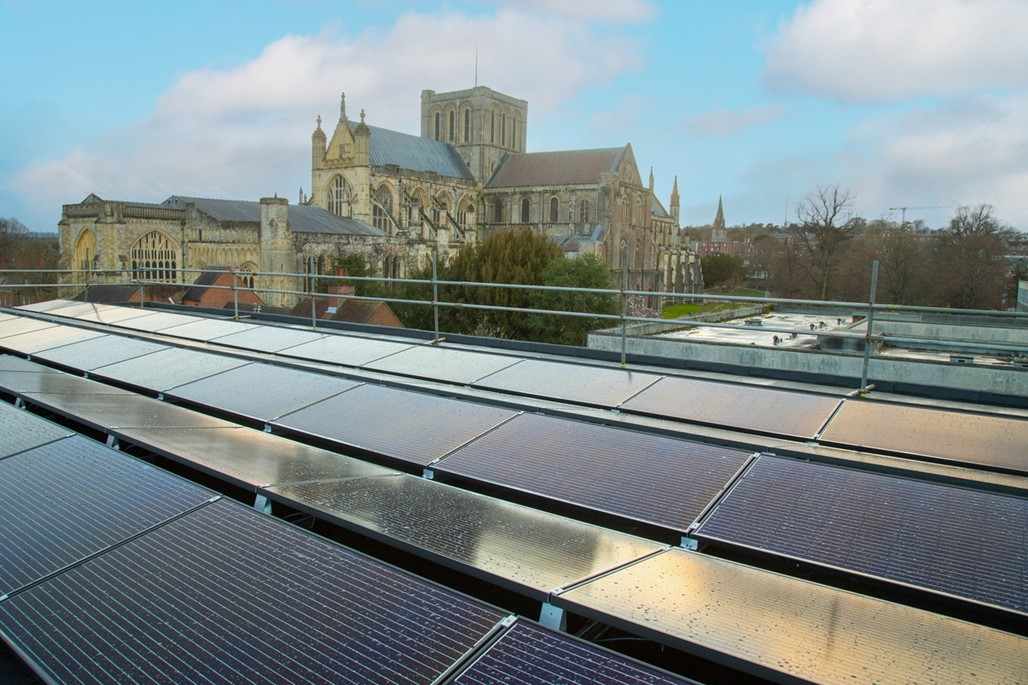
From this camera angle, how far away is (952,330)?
12.6 metres

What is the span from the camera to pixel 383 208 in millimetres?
55625

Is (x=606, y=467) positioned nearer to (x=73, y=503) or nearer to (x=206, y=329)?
(x=73, y=503)

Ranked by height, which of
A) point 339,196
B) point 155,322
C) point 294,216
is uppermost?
point 339,196

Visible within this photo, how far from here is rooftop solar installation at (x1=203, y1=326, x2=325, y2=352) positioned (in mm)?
8555

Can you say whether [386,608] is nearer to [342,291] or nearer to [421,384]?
[421,384]

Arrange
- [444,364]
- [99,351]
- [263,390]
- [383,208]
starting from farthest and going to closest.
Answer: [383,208] < [99,351] < [444,364] < [263,390]

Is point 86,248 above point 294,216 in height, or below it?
below

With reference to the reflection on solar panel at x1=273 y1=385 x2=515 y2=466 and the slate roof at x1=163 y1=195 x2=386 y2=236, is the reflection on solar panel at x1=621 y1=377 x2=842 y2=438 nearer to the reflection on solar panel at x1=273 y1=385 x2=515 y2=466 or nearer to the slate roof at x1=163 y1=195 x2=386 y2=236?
the reflection on solar panel at x1=273 y1=385 x2=515 y2=466

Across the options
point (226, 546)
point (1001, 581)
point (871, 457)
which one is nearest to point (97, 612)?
point (226, 546)

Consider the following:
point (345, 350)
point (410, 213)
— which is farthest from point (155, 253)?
point (345, 350)

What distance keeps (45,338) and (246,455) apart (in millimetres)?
6837

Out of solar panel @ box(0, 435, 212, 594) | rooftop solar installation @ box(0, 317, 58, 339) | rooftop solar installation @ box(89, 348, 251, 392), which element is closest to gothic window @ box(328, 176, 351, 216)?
rooftop solar installation @ box(0, 317, 58, 339)

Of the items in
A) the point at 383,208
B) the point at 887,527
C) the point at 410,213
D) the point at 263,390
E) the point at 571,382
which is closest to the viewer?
the point at 887,527

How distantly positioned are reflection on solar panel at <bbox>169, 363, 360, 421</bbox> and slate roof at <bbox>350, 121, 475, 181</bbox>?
52.8m
